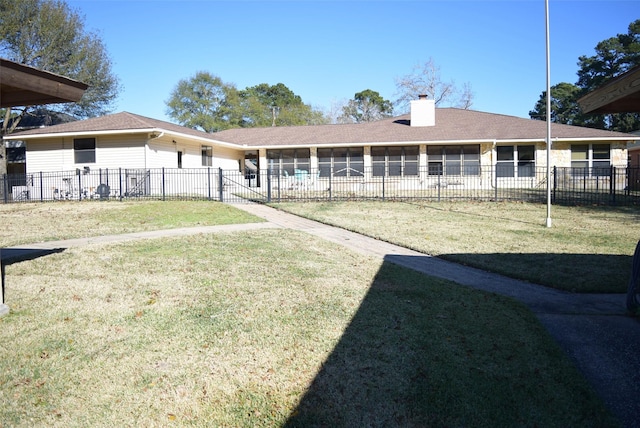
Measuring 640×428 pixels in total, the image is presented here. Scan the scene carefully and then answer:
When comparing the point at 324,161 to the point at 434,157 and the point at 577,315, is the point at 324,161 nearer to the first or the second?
the point at 434,157

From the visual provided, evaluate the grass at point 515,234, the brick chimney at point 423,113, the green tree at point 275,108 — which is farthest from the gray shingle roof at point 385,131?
the green tree at point 275,108

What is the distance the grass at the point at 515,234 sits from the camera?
7.16 metres

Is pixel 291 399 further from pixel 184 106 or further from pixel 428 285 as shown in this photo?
pixel 184 106

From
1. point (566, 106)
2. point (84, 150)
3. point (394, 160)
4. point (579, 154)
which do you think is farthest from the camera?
point (566, 106)

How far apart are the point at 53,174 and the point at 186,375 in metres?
23.1

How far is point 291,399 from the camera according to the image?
3.28m

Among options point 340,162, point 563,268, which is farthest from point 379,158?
point 563,268

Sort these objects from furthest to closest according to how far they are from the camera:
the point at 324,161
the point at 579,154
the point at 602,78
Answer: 1. the point at 602,78
2. the point at 324,161
3. the point at 579,154

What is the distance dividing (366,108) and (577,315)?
5823 centimetres

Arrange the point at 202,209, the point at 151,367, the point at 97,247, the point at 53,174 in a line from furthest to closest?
the point at 53,174, the point at 202,209, the point at 97,247, the point at 151,367

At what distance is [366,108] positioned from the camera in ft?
201

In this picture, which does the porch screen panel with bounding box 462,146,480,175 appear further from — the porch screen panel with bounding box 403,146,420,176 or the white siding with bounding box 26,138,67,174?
the white siding with bounding box 26,138,67,174

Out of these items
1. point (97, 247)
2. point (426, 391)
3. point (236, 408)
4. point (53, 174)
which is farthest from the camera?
point (53, 174)

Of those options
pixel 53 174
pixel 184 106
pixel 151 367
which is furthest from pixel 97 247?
pixel 184 106
